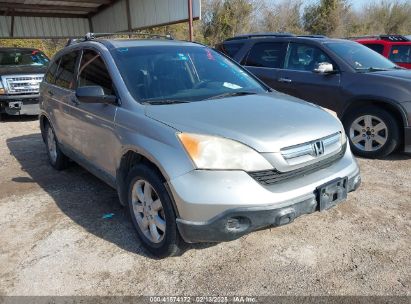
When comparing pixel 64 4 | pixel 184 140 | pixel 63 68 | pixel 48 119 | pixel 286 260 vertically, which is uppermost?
pixel 64 4

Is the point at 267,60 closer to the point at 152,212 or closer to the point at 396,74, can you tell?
the point at 396,74

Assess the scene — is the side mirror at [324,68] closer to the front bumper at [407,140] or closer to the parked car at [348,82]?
the parked car at [348,82]

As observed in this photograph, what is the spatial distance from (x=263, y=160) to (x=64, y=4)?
1438cm

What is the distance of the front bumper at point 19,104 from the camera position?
8.77 m

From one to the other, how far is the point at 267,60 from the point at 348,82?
157 cm

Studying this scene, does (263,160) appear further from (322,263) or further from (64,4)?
(64,4)

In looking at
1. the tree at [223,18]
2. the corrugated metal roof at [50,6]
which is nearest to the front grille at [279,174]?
the corrugated metal roof at [50,6]

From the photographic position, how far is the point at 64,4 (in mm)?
14492

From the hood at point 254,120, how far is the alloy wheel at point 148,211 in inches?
22.4

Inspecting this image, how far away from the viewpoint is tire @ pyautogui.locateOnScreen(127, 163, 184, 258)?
2.72 metres

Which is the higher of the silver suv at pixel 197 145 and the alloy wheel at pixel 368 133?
Answer: the silver suv at pixel 197 145

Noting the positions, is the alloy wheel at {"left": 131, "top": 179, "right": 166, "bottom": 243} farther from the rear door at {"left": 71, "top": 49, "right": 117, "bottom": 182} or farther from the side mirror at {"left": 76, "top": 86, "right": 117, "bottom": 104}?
the side mirror at {"left": 76, "top": 86, "right": 117, "bottom": 104}

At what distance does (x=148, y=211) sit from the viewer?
9.90 feet

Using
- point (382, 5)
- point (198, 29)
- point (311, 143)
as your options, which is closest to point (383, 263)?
point (311, 143)
